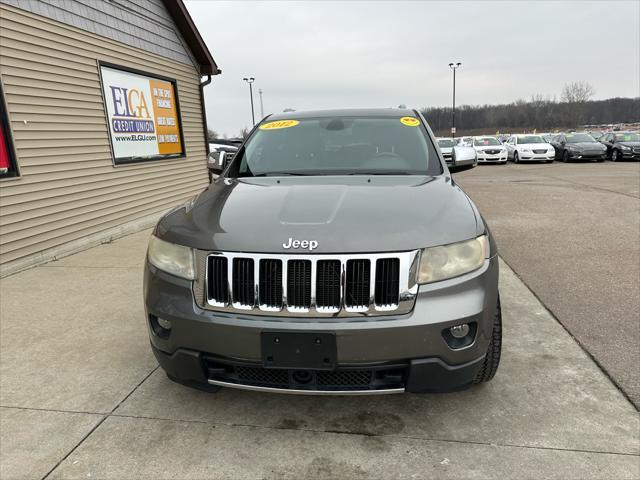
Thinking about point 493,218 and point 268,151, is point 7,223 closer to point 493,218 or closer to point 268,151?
point 268,151

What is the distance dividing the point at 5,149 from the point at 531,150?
22394mm

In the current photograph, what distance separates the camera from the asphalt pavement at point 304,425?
2070mm

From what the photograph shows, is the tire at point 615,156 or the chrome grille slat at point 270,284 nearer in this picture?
the chrome grille slat at point 270,284

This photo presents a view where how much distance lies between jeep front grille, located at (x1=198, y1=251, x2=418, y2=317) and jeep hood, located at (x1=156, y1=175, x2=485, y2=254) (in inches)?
1.8

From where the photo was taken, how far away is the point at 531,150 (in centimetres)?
2234

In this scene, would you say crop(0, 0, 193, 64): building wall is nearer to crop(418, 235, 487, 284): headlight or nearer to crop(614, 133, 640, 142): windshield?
crop(418, 235, 487, 284): headlight

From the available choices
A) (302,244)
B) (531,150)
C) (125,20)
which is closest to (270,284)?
(302,244)

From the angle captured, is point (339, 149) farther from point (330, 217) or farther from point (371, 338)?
point (371, 338)

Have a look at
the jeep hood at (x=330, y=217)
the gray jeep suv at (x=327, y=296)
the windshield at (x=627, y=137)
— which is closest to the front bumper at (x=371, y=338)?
the gray jeep suv at (x=327, y=296)

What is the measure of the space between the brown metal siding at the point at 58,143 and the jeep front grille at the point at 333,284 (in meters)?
4.76

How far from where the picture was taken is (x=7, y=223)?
17.6 feet

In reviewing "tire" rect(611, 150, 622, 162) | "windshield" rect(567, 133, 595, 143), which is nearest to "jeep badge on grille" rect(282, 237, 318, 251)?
"windshield" rect(567, 133, 595, 143)

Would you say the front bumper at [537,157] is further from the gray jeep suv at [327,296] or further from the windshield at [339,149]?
the gray jeep suv at [327,296]

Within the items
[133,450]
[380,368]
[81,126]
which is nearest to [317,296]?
[380,368]
